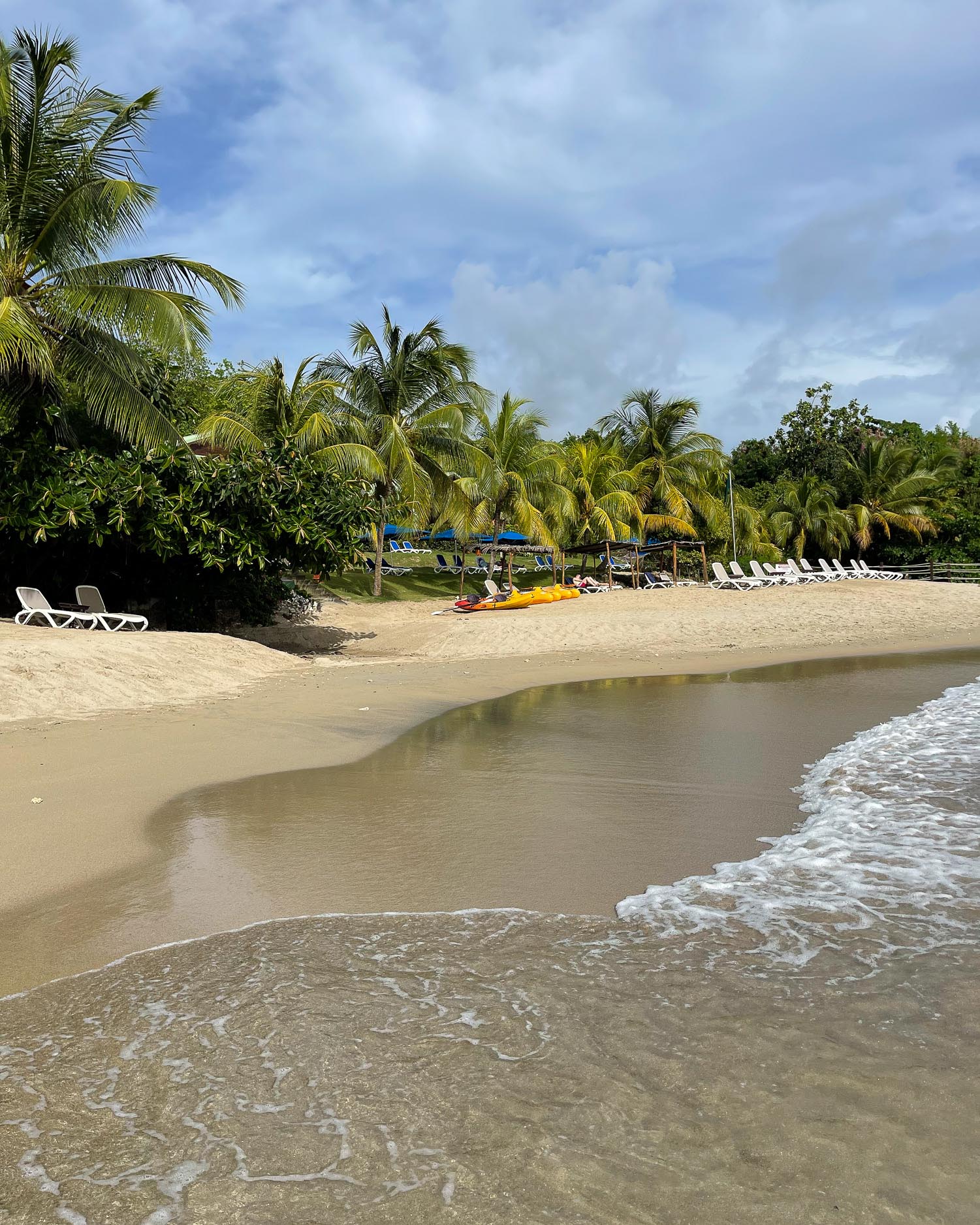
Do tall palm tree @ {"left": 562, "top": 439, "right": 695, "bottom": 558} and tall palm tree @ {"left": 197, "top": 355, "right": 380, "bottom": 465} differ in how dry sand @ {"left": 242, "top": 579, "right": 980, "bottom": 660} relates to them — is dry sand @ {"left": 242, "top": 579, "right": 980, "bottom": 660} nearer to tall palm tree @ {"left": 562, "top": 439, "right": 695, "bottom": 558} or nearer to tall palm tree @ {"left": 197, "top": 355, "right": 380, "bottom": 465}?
tall palm tree @ {"left": 197, "top": 355, "right": 380, "bottom": 465}

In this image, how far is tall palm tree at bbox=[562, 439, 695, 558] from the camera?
102 feet

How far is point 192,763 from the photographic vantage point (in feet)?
21.6

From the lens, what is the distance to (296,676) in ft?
39.1

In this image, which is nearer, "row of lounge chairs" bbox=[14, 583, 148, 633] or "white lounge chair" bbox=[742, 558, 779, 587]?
"row of lounge chairs" bbox=[14, 583, 148, 633]

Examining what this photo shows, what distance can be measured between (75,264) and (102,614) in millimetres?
5281

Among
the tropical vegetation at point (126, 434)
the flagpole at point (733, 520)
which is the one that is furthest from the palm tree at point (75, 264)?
the flagpole at point (733, 520)

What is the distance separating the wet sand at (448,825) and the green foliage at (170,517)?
216 inches

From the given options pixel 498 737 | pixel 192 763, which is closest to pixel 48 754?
pixel 192 763

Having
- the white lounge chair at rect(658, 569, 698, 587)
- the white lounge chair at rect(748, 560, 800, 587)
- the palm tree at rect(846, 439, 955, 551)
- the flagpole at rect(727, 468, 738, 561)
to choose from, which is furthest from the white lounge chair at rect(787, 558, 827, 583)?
the palm tree at rect(846, 439, 955, 551)

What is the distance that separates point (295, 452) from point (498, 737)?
8514mm

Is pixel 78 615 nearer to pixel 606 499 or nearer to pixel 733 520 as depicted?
pixel 606 499

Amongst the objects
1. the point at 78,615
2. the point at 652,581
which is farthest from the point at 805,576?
the point at 78,615

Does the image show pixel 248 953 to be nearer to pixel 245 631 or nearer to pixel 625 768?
pixel 625 768

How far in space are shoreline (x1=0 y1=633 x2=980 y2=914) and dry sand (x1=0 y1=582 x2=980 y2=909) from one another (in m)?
0.02
